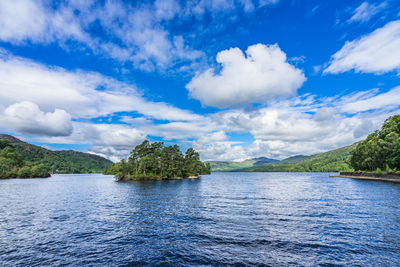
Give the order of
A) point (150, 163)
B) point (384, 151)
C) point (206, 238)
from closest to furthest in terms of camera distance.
→ point (206, 238) → point (384, 151) → point (150, 163)

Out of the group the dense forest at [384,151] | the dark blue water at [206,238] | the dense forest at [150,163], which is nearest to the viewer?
the dark blue water at [206,238]

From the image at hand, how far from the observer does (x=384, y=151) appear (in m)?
126

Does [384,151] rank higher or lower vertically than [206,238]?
higher

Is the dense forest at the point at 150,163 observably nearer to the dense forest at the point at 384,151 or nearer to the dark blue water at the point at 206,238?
the dark blue water at the point at 206,238

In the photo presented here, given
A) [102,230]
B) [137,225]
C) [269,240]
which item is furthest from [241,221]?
[102,230]

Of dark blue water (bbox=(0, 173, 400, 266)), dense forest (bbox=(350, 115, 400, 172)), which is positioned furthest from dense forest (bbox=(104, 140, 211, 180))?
dense forest (bbox=(350, 115, 400, 172))

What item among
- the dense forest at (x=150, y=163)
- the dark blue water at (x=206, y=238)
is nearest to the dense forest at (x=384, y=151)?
the dark blue water at (x=206, y=238)

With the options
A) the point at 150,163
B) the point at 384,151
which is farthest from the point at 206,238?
the point at 384,151

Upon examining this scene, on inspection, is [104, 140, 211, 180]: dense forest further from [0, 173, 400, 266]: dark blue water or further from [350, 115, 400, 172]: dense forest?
[350, 115, 400, 172]: dense forest

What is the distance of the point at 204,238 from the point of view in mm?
25344

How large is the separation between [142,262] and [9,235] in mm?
20998

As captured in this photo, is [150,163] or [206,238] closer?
[206,238]

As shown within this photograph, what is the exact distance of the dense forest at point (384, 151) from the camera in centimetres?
12018

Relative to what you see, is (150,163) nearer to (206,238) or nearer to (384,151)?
(206,238)
